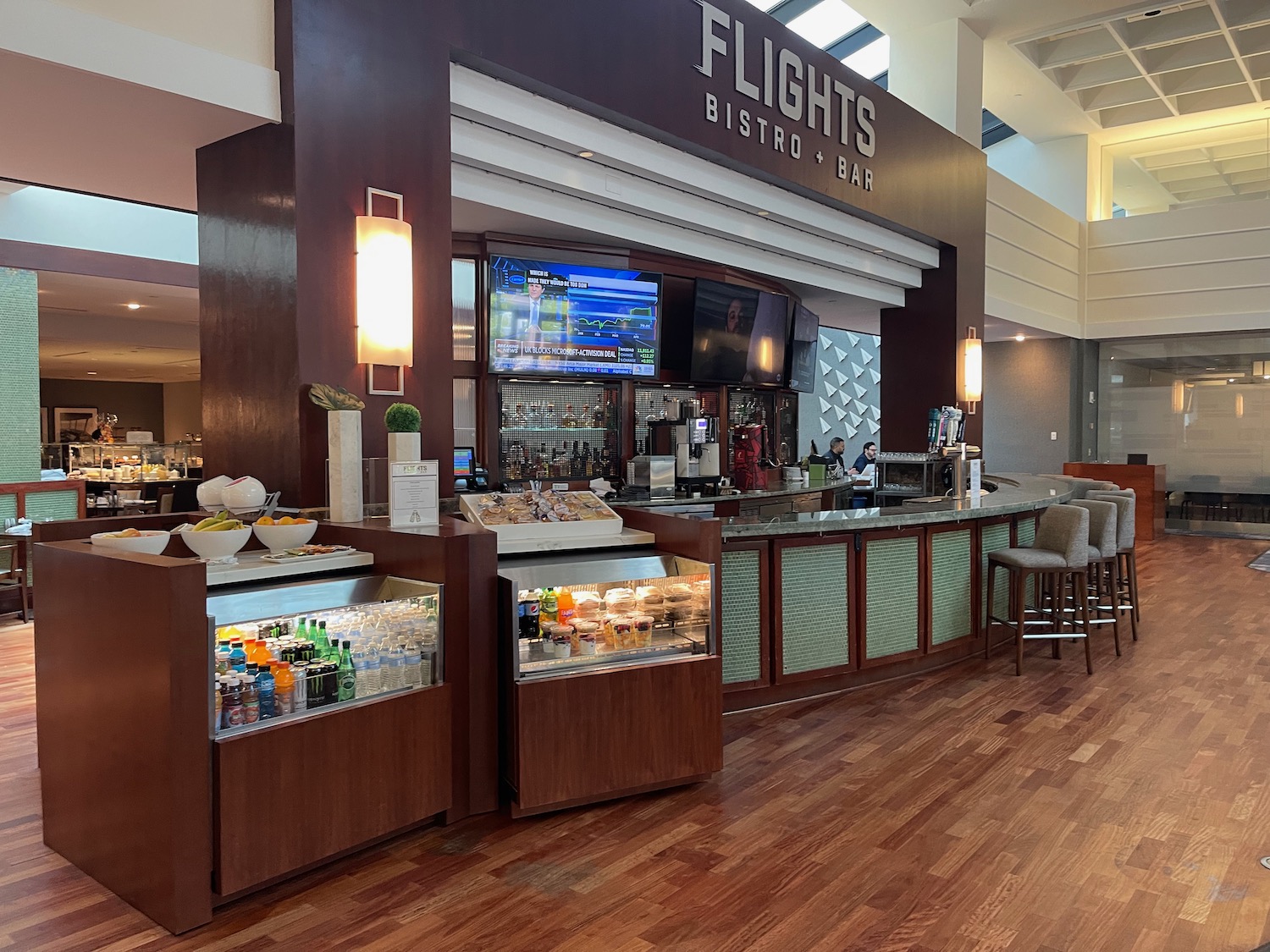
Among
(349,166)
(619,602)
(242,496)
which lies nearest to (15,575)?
(242,496)

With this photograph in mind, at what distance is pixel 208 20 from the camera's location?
3758 millimetres

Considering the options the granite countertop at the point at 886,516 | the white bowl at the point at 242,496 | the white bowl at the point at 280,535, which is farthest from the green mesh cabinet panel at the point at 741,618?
the white bowl at the point at 242,496

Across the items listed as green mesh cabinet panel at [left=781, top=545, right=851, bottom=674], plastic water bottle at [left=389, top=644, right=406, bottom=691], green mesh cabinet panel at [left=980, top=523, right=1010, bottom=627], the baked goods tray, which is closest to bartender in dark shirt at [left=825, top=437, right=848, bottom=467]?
green mesh cabinet panel at [left=980, top=523, right=1010, bottom=627]

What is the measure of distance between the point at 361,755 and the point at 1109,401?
13.9 m

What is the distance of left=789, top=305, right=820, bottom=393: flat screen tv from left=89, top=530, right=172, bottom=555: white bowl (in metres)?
7.47

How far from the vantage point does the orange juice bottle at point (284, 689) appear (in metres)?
2.93

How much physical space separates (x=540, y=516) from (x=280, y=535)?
103 cm

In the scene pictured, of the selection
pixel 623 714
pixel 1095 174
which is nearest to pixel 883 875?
pixel 623 714

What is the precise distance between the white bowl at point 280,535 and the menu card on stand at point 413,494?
14.6 inches

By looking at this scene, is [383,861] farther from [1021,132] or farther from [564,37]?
[1021,132]

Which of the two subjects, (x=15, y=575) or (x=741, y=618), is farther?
(x=15, y=575)

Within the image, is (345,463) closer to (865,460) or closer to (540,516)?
(540,516)

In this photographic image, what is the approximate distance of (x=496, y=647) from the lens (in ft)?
11.3

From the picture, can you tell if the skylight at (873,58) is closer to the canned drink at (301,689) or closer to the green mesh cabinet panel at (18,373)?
the green mesh cabinet panel at (18,373)
